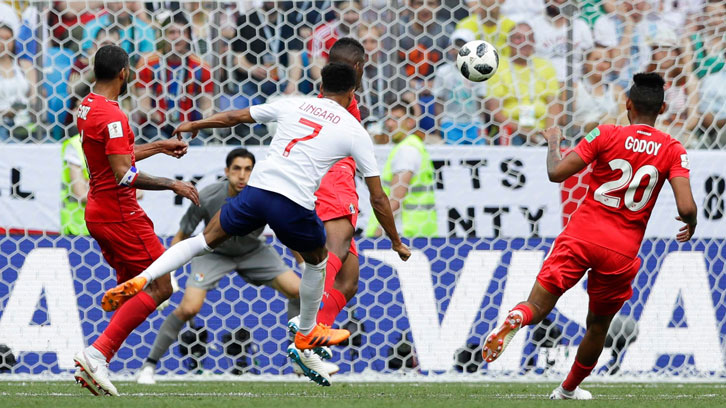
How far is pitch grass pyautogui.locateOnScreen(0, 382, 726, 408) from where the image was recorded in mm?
5895

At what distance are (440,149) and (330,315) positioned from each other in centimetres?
250

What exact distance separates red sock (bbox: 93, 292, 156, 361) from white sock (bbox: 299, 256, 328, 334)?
0.94 meters

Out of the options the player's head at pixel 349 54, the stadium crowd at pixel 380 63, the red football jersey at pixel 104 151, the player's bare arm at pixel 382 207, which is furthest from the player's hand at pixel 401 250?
the stadium crowd at pixel 380 63

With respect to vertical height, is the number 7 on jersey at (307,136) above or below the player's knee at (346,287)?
above

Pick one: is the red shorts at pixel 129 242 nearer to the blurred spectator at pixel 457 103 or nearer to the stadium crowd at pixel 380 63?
the stadium crowd at pixel 380 63

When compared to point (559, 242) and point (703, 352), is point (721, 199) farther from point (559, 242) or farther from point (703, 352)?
point (559, 242)

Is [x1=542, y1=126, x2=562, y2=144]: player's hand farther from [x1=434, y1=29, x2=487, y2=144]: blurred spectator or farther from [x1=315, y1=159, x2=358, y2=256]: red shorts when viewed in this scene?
[x1=434, y1=29, x2=487, y2=144]: blurred spectator

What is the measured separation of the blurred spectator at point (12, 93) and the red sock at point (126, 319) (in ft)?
9.55

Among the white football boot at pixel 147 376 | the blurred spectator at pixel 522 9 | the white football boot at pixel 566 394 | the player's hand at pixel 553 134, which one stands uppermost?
the blurred spectator at pixel 522 9

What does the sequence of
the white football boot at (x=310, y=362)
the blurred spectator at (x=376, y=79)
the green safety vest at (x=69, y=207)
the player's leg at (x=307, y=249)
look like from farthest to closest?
the blurred spectator at (x=376, y=79) < the green safety vest at (x=69, y=207) < the white football boot at (x=310, y=362) < the player's leg at (x=307, y=249)

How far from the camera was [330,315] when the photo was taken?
647 cm

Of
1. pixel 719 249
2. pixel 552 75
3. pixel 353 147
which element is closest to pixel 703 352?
pixel 719 249

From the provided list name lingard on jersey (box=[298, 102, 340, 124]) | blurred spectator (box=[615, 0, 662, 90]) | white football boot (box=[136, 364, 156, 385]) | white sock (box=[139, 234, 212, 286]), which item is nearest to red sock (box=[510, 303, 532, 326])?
name lingard on jersey (box=[298, 102, 340, 124])

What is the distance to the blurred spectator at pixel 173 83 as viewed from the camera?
344 inches
